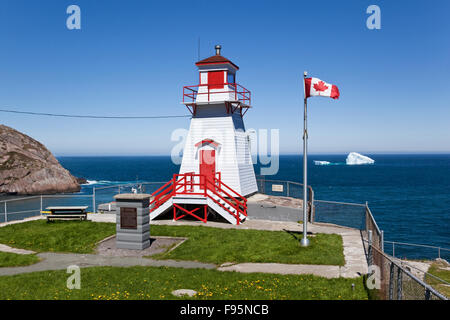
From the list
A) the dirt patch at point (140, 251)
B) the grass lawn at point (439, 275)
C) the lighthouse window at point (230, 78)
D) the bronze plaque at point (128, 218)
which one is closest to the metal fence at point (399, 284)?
the dirt patch at point (140, 251)

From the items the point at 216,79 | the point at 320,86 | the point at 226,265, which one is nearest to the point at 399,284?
the point at 226,265

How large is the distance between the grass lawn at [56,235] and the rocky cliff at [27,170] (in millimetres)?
58484

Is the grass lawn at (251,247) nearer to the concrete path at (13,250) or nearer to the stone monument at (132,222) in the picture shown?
the stone monument at (132,222)

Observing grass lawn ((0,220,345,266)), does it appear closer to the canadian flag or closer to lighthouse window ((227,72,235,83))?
the canadian flag

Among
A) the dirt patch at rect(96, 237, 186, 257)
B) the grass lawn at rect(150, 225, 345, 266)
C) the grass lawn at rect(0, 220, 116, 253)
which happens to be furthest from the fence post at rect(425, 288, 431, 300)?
the grass lawn at rect(0, 220, 116, 253)

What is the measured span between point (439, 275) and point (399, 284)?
18.3 metres

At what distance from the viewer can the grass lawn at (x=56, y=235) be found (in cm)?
1573

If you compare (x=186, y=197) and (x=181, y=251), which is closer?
(x=181, y=251)

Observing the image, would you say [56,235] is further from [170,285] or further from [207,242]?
[170,285]
